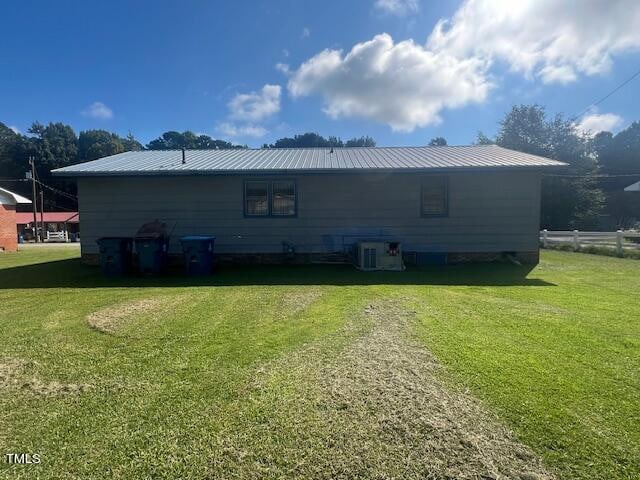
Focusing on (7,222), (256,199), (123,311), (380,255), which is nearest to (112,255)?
(256,199)

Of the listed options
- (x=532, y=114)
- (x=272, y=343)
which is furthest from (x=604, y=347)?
(x=532, y=114)

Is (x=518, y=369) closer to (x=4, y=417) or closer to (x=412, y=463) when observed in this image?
(x=412, y=463)

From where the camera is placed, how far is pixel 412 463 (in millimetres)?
2047

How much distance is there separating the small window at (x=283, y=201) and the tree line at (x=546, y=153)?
12.5 meters

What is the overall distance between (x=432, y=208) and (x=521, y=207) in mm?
2424

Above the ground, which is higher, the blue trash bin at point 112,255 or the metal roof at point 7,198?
the metal roof at point 7,198

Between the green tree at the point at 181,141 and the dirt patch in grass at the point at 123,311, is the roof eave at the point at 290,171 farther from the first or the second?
the green tree at the point at 181,141

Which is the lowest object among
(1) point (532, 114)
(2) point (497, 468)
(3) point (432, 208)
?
(2) point (497, 468)

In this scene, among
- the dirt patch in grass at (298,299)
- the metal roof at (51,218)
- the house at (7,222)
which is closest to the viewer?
the dirt patch in grass at (298,299)

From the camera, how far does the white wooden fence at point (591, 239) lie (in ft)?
40.9

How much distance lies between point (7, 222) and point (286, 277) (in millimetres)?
16746

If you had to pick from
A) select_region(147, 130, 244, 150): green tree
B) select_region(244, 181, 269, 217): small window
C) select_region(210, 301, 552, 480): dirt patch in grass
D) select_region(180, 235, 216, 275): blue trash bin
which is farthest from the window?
select_region(147, 130, 244, 150): green tree

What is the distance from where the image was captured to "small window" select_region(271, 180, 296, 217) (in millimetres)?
10281

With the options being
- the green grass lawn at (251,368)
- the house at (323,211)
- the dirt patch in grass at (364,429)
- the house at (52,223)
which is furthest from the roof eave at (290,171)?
the house at (52,223)
